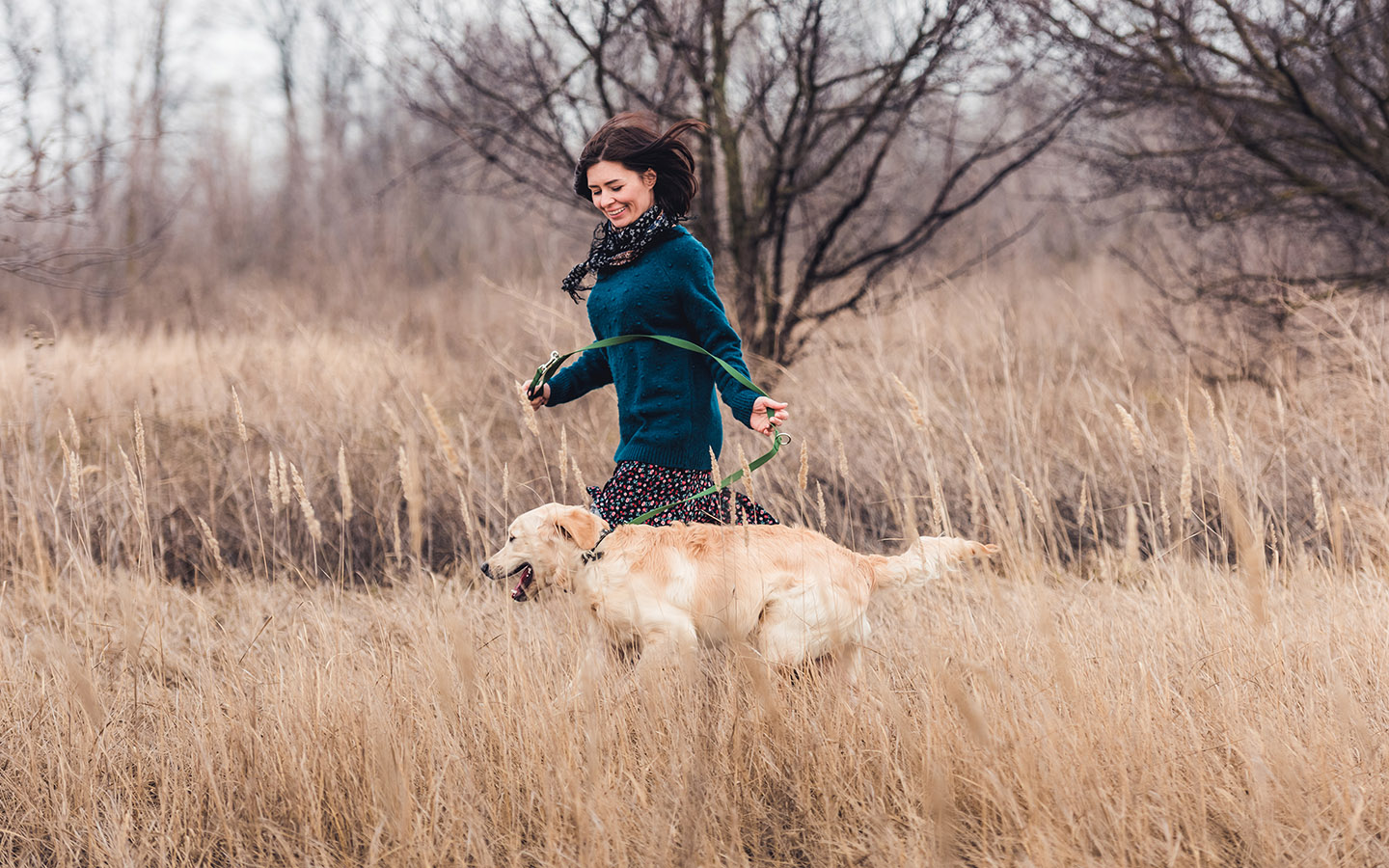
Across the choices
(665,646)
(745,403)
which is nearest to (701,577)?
(665,646)

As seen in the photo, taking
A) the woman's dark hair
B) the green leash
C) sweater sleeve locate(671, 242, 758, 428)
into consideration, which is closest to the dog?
the green leash

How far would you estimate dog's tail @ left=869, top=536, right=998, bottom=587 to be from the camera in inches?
83.1

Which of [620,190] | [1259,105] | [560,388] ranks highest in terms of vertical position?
[1259,105]

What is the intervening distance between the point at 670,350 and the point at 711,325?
126 mm

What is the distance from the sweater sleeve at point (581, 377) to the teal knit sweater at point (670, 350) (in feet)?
0.56

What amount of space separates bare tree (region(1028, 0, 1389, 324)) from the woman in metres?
3.07

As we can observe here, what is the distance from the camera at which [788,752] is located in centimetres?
192

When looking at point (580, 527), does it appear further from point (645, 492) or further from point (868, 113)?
point (868, 113)

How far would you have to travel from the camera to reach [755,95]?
485cm

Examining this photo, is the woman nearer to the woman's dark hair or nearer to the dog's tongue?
the woman's dark hair

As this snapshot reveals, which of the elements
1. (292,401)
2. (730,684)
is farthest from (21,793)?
(292,401)

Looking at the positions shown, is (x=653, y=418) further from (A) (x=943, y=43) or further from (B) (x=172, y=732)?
(A) (x=943, y=43)

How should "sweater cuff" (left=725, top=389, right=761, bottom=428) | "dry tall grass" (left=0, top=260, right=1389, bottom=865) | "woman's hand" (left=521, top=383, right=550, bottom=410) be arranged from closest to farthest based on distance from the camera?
"dry tall grass" (left=0, top=260, right=1389, bottom=865) < "sweater cuff" (left=725, top=389, right=761, bottom=428) < "woman's hand" (left=521, top=383, right=550, bottom=410)

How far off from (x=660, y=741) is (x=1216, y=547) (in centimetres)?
286
